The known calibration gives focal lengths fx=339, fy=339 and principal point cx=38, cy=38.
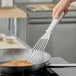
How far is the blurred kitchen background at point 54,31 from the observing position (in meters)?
3.56

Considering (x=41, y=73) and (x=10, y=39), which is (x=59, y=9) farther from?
(x=10, y=39)

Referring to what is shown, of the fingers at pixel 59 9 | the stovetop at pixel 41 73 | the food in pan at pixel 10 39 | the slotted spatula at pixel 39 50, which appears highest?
the fingers at pixel 59 9

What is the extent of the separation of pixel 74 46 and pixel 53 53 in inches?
9.6

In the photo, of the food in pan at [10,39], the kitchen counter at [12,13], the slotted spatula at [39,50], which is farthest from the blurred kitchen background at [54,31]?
the slotted spatula at [39,50]

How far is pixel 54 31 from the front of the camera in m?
3.63

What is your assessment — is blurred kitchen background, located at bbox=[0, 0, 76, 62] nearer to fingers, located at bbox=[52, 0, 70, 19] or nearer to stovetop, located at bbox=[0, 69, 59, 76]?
fingers, located at bbox=[52, 0, 70, 19]

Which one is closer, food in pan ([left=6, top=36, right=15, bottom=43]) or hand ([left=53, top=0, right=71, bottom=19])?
hand ([left=53, top=0, right=71, bottom=19])

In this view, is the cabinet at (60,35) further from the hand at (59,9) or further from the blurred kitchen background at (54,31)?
the hand at (59,9)

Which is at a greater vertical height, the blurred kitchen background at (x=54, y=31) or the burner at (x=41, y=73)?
the burner at (x=41, y=73)

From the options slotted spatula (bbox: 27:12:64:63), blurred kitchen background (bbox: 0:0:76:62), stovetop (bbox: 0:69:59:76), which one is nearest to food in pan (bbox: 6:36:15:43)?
slotted spatula (bbox: 27:12:64:63)

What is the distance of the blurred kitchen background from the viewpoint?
3559 mm

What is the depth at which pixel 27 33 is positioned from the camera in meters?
3.55

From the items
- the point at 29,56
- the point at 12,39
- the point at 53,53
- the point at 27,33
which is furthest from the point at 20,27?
the point at 29,56

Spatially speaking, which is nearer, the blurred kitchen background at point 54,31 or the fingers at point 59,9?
the fingers at point 59,9
